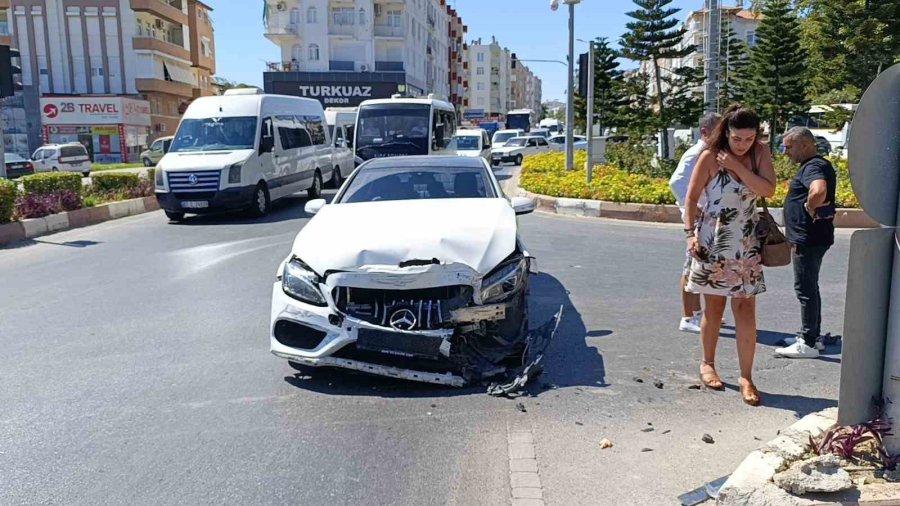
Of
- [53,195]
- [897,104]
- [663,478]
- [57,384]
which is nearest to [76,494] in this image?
[57,384]

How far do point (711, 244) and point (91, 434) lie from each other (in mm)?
3887

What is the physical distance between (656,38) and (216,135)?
1899cm

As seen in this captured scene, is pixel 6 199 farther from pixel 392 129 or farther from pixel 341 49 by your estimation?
pixel 341 49

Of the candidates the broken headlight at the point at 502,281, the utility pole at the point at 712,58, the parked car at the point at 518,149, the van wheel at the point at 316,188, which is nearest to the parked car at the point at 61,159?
the van wheel at the point at 316,188

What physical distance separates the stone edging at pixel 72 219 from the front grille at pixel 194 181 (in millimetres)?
1902

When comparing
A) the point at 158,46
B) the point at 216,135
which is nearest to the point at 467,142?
the point at 216,135

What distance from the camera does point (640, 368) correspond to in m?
5.25

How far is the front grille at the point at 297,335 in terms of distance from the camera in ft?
16.1

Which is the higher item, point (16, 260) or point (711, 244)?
point (711, 244)

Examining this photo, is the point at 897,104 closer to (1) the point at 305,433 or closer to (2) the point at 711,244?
(2) the point at 711,244

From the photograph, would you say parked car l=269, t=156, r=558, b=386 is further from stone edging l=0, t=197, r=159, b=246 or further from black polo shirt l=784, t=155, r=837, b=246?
stone edging l=0, t=197, r=159, b=246

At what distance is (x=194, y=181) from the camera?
1440cm

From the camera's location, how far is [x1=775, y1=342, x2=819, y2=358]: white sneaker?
214 inches

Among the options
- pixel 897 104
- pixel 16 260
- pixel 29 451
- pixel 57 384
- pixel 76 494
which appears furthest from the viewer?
pixel 16 260
